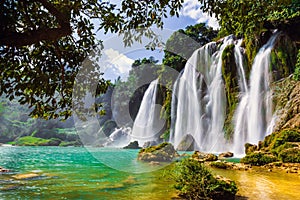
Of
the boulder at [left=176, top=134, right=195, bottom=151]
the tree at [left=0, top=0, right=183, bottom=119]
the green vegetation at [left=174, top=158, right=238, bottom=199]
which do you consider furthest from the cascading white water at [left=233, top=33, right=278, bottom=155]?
the tree at [left=0, top=0, right=183, bottom=119]

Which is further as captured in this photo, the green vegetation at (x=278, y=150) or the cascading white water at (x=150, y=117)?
the cascading white water at (x=150, y=117)

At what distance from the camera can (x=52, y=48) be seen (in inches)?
164

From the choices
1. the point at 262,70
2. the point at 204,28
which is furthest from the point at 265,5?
the point at 204,28

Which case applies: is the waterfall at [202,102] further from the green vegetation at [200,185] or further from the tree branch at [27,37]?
the tree branch at [27,37]

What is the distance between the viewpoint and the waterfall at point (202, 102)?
26.1 metres

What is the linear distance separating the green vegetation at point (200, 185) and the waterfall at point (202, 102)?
18.7 metres

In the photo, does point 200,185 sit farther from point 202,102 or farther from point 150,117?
point 150,117

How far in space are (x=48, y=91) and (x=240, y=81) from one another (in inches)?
941

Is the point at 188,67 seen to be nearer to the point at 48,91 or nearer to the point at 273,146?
the point at 273,146

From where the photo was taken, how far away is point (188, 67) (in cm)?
3238

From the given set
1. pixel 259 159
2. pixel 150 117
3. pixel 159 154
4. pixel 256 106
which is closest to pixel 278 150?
pixel 259 159

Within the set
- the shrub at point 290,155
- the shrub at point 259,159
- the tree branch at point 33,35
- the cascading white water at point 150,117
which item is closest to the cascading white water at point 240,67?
the shrub at point 259,159

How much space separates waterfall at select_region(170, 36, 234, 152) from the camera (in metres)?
26.1

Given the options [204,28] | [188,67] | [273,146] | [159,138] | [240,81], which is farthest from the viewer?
[204,28]
